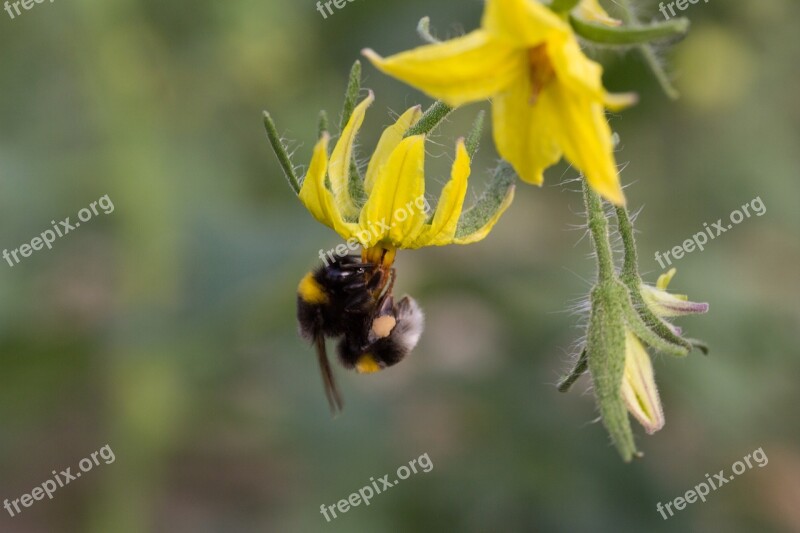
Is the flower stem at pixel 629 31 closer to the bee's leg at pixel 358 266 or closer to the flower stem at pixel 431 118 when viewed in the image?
the flower stem at pixel 431 118

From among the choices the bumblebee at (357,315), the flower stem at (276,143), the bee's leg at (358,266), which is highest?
the flower stem at (276,143)

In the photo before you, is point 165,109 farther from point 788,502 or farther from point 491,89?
point 788,502

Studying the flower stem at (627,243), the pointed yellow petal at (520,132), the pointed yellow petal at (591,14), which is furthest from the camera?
the flower stem at (627,243)

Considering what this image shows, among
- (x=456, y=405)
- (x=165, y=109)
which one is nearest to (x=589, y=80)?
(x=165, y=109)

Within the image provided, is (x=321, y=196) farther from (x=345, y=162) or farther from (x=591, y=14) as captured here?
(x=591, y=14)

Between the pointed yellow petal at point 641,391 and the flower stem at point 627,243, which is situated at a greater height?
the flower stem at point 627,243

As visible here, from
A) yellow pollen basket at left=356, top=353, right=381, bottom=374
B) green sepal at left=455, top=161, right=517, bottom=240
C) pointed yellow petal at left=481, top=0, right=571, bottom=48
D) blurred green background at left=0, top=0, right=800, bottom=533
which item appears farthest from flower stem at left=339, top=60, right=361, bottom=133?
blurred green background at left=0, top=0, right=800, bottom=533

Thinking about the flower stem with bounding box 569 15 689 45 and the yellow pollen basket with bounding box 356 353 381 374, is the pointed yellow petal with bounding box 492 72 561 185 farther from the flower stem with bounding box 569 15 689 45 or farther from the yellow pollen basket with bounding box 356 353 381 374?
the yellow pollen basket with bounding box 356 353 381 374

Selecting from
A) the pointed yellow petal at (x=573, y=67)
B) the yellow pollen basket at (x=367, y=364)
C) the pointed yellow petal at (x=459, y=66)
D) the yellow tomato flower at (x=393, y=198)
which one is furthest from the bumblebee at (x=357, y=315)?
the pointed yellow petal at (x=573, y=67)
